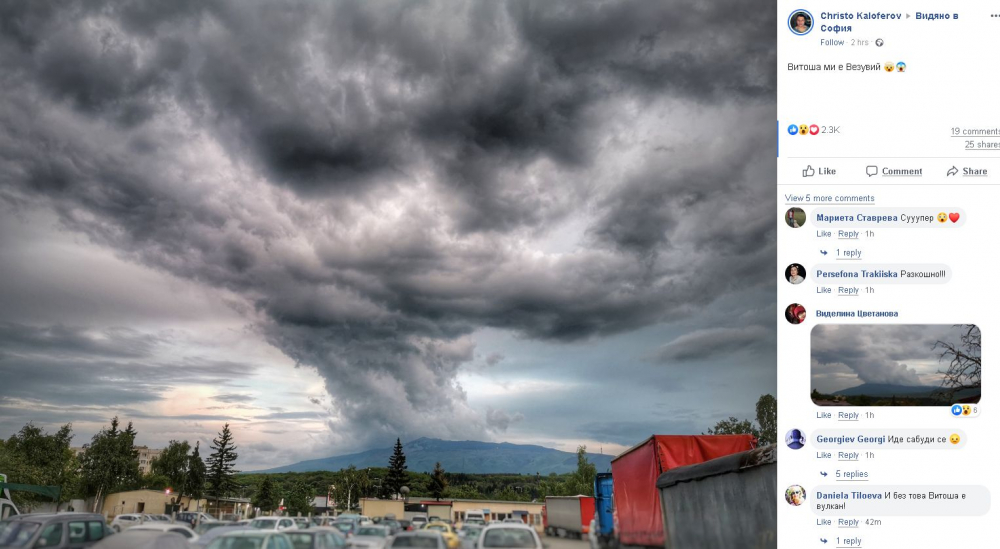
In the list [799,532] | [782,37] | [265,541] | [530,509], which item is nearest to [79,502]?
[265,541]

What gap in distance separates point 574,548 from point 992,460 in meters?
11.8

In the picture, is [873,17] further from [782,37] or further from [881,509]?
[881,509]

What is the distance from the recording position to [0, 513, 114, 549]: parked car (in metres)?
12.7

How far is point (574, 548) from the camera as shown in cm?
1802

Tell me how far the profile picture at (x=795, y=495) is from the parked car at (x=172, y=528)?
13.5 metres

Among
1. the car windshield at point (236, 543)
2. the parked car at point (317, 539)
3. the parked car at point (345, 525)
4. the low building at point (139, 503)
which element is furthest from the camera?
the low building at point (139, 503)

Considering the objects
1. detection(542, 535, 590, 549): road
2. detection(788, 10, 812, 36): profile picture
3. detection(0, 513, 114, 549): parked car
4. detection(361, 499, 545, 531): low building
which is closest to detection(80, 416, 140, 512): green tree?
detection(0, 513, 114, 549): parked car

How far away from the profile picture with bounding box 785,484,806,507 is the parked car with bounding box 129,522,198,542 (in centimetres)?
1349

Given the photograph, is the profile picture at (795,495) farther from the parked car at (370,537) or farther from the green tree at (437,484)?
the green tree at (437,484)

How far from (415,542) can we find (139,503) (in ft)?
42.3

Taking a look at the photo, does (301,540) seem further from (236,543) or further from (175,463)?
(175,463)

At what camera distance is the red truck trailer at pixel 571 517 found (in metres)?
27.2

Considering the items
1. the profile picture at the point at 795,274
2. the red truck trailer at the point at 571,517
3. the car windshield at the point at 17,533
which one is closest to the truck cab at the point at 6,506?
the car windshield at the point at 17,533

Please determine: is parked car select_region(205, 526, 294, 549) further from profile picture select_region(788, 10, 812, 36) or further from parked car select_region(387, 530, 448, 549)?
profile picture select_region(788, 10, 812, 36)
